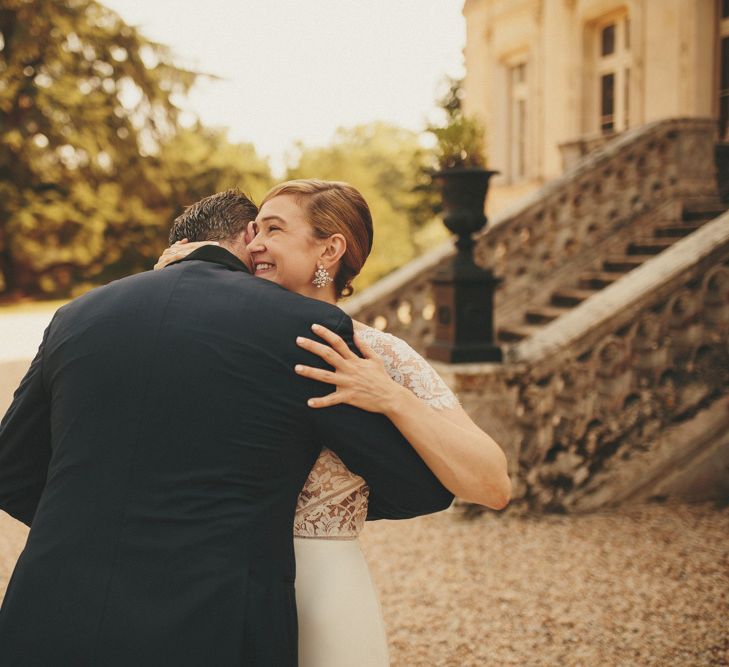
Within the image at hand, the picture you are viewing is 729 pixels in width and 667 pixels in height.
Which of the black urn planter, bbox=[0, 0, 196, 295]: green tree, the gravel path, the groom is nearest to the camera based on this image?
the groom

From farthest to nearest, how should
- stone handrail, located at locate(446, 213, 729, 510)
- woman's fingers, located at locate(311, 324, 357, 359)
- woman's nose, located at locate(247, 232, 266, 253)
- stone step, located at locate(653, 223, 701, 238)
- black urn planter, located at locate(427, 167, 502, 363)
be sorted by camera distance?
1. stone step, located at locate(653, 223, 701, 238)
2. black urn planter, located at locate(427, 167, 502, 363)
3. stone handrail, located at locate(446, 213, 729, 510)
4. woman's nose, located at locate(247, 232, 266, 253)
5. woman's fingers, located at locate(311, 324, 357, 359)

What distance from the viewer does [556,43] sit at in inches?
515

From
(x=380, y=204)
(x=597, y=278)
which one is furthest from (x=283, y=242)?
(x=380, y=204)

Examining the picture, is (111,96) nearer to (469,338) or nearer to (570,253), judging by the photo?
(570,253)

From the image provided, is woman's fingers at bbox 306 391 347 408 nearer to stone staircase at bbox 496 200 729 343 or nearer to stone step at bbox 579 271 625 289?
stone staircase at bbox 496 200 729 343

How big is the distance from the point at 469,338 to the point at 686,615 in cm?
250

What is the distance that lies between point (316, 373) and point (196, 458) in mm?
288

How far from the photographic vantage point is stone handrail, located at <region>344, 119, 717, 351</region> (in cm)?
886

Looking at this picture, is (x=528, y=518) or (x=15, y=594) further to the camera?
(x=528, y=518)

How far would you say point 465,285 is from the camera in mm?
6055

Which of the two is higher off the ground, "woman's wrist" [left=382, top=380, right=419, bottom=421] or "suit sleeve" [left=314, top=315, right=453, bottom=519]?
"woman's wrist" [left=382, top=380, right=419, bottom=421]

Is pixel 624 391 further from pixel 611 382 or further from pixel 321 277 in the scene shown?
pixel 321 277

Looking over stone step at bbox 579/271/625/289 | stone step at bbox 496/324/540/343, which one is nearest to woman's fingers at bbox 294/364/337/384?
stone step at bbox 496/324/540/343

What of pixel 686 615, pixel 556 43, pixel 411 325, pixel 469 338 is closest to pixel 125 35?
pixel 556 43
